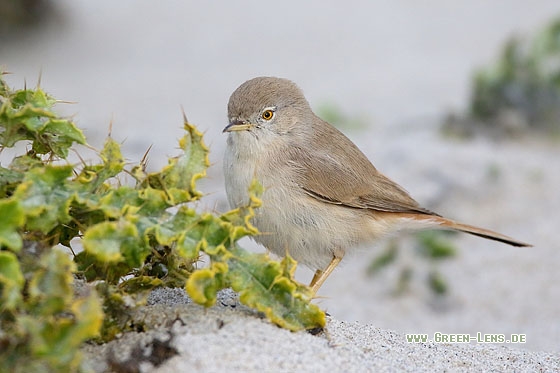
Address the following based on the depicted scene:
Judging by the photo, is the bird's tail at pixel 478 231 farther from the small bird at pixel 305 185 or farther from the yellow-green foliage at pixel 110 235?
the yellow-green foliage at pixel 110 235

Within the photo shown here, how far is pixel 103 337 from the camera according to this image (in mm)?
3328

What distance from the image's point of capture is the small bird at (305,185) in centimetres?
489

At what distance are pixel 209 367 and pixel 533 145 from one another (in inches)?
322

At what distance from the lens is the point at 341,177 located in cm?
525

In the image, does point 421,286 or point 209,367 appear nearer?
point 209,367

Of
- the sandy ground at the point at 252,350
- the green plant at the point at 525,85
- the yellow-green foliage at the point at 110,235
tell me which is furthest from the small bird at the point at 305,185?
the green plant at the point at 525,85

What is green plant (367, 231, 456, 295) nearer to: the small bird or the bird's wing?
the small bird

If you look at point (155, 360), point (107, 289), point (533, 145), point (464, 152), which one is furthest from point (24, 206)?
point (533, 145)

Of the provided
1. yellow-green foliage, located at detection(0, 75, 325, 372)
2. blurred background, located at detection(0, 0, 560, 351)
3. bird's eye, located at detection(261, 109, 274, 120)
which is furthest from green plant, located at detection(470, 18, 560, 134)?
yellow-green foliage, located at detection(0, 75, 325, 372)

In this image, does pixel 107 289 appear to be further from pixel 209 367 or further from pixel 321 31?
pixel 321 31

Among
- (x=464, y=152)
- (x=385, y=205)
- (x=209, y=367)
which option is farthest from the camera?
(x=464, y=152)

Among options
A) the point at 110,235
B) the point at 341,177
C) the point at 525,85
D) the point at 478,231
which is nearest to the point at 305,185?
the point at 341,177

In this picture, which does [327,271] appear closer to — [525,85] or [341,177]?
[341,177]

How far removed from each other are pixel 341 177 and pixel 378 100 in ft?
23.9
